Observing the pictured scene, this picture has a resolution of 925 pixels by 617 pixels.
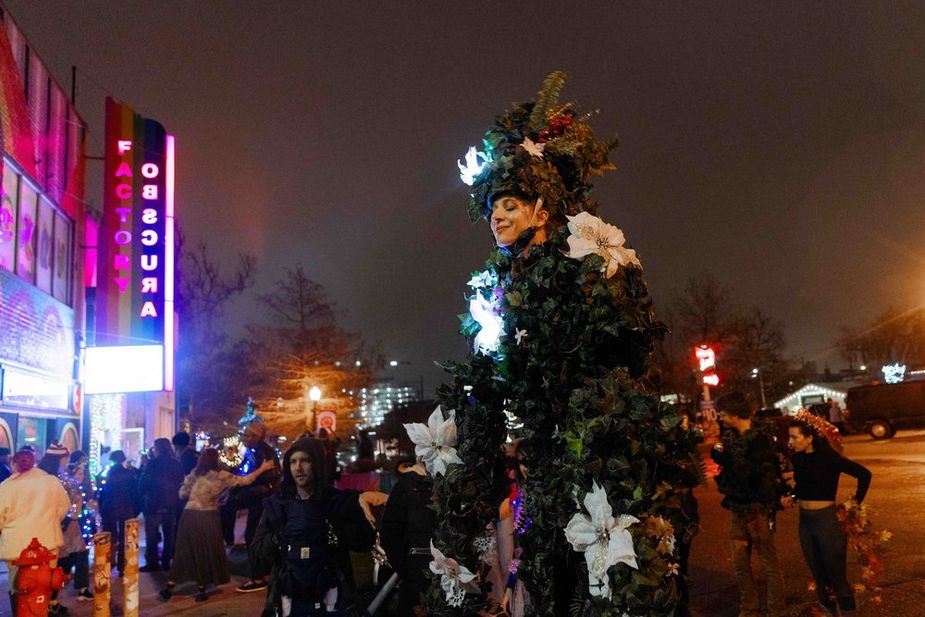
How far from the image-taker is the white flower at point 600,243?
2652 mm

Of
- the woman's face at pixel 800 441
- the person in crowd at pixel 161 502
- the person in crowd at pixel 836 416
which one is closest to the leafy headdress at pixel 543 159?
the woman's face at pixel 800 441

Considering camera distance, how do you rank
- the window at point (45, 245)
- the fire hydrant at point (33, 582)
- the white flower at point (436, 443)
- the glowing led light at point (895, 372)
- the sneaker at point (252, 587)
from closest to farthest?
the white flower at point (436, 443), the fire hydrant at point (33, 582), the sneaker at point (252, 587), the window at point (45, 245), the glowing led light at point (895, 372)

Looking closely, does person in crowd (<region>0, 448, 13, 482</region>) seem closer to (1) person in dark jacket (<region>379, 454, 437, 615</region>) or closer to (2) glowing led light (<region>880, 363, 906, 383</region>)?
(1) person in dark jacket (<region>379, 454, 437, 615</region>)

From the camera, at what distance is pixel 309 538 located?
4895 mm

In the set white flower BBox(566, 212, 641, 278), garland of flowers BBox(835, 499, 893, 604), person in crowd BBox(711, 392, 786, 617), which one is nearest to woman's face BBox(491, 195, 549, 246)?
white flower BBox(566, 212, 641, 278)

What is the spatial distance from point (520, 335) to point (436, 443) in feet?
1.84

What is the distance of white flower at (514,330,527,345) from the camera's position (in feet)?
9.29

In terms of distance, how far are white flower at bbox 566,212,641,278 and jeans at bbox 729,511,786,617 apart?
4289mm

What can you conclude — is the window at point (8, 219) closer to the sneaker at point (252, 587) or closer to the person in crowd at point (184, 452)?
the person in crowd at point (184, 452)

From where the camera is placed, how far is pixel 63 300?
1833 centimetres

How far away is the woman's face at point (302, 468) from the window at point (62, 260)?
15.3m

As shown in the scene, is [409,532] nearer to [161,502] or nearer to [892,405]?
[161,502]

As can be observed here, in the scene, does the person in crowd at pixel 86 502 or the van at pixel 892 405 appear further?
the van at pixel 892 405

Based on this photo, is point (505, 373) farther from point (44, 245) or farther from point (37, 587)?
point (44, 245)
